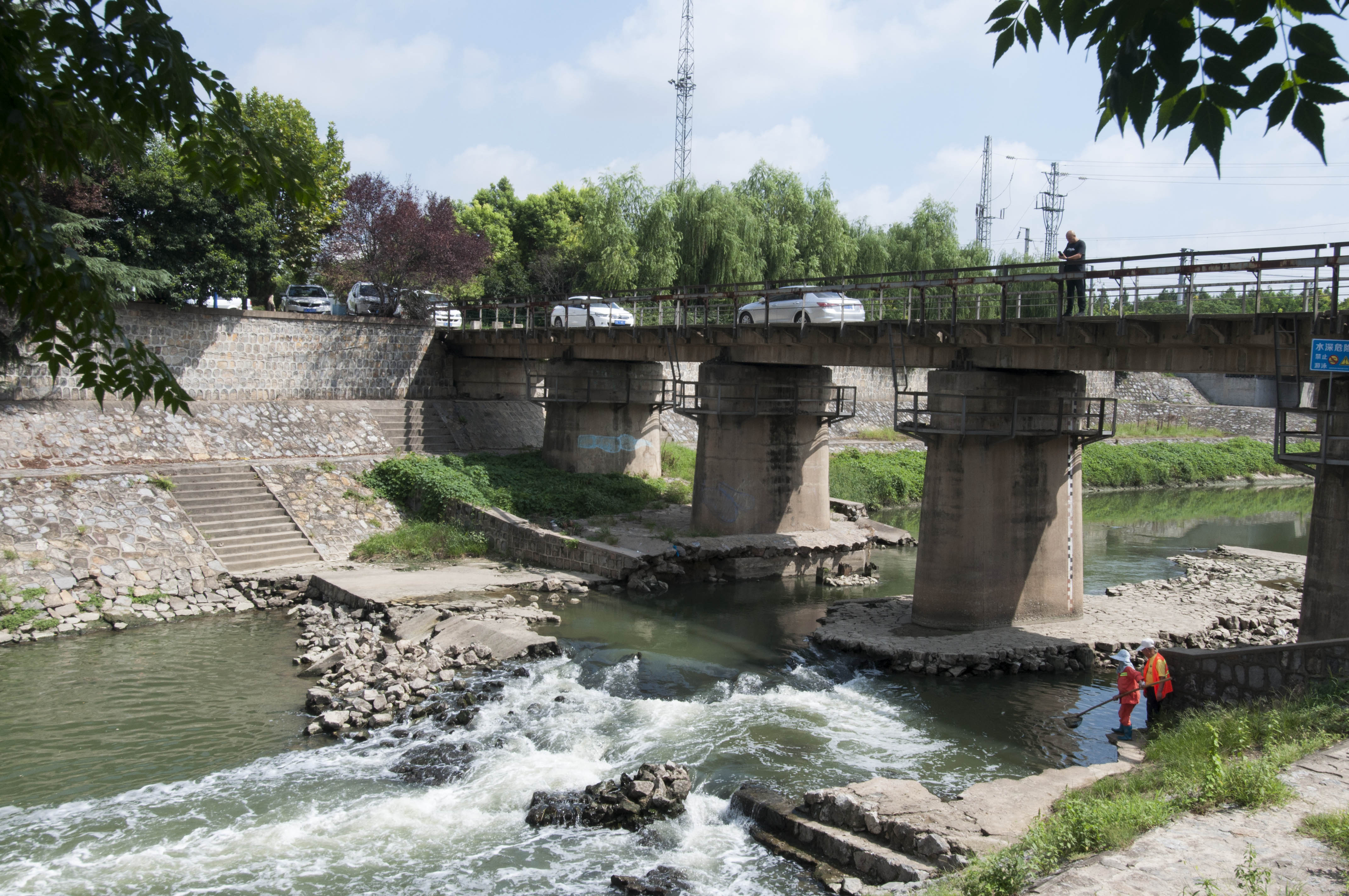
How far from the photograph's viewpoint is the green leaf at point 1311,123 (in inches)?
134

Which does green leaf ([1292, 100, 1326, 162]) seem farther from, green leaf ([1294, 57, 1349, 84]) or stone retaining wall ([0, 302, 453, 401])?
stone retaining wall ([0, 302, 453, 401])

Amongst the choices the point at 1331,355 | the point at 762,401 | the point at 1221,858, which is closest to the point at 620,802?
the point at 1221,858

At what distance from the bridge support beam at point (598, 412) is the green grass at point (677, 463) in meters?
2.08

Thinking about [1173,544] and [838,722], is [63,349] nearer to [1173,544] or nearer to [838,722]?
[838,722]

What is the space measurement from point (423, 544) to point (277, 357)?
10663 millimetres

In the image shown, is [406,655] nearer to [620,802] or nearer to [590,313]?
[620,802]

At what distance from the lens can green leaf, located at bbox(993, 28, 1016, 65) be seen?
13.7ft

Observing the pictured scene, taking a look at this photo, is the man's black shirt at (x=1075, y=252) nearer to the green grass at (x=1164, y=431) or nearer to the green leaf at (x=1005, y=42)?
the green leaf at (x=1005, y=42)

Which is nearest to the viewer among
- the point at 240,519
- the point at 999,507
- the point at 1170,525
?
the point at 999,507

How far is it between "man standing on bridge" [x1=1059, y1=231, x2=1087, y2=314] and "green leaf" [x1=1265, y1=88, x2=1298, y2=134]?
50.2 feet

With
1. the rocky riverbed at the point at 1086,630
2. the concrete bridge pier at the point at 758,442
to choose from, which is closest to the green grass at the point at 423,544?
the concrete bridge pier at the point at 758,442

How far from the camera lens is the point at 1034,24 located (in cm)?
418

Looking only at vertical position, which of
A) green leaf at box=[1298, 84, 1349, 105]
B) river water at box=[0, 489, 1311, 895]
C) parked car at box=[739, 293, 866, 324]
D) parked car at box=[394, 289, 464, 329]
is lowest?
river water at box=[0, 489, 1311, 895]

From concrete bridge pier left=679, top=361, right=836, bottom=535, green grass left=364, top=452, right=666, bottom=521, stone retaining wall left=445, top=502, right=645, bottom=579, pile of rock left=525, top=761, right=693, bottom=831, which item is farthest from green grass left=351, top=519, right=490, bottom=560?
pile of rock left=525, top=761, right=693, bottom=831
